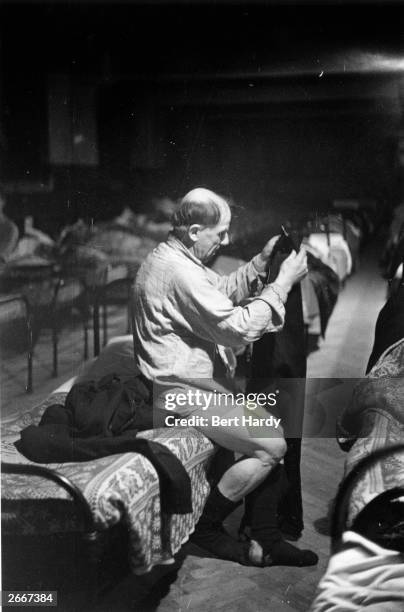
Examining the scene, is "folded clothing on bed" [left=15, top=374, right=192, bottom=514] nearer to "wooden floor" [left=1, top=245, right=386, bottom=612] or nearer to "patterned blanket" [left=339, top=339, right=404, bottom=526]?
"wooden floor" [left=1, top=245, right=386, bottom=612]

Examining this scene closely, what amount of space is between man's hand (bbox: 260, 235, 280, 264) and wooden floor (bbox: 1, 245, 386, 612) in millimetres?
279

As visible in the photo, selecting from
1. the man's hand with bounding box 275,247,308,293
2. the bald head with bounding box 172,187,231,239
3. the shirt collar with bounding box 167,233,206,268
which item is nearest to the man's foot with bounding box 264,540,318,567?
the man's hand with bounding box 275,247,308,293

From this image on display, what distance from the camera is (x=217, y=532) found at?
230cm

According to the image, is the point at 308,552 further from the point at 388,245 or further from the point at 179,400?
the point at 388,245

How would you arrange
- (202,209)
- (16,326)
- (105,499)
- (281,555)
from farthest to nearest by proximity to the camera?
(16,326) → (281,555) → (202,209) → (105,499)

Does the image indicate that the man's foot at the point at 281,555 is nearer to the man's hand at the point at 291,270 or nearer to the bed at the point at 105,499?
the bed at the point at 105,499

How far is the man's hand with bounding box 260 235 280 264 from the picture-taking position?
219 centimetres

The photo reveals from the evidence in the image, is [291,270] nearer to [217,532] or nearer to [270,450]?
[270,450]

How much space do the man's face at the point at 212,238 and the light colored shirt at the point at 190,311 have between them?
30 mm

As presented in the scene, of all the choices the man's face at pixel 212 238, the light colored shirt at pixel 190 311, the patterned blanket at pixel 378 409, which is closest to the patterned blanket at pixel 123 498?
the light colored shirt at pixel 190 311

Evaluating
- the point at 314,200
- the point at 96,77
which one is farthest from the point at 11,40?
the point at 314,200

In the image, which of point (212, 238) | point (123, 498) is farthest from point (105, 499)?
point (212, 238)

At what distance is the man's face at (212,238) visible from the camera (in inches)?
84.7

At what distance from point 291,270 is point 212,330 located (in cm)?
30
